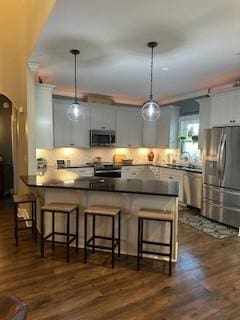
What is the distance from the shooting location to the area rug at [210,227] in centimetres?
414

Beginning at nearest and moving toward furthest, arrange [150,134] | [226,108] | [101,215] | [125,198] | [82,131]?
[101,215] → [125,198] → [226,108] → [82,131] → [150,134]

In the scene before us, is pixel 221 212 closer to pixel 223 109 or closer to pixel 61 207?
pixel 223 109

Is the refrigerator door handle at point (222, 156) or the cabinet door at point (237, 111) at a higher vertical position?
the cabinet door at point (237, 111)

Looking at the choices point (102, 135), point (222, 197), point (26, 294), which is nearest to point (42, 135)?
point (102, 135)

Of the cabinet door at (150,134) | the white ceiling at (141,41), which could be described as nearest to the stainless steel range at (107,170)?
the cabinet door at (150,134)

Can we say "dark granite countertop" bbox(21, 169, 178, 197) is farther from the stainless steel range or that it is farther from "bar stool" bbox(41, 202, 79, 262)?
the stainless steel range

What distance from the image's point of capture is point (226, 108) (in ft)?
16.1

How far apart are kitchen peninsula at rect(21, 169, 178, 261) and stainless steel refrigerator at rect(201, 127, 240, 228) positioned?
5.38 feet

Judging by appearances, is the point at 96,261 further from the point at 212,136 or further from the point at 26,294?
the point at 212,136

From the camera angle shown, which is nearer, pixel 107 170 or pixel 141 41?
pixel 141 41

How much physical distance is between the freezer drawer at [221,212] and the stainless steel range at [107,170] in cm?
250

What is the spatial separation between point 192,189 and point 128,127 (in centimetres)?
278

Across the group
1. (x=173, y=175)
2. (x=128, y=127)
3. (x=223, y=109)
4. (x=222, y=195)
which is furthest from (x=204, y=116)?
(x=128, y=127)

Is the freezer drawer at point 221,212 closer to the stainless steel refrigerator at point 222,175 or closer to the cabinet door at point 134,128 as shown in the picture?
the stainless steel refrigerator at point 222,175
